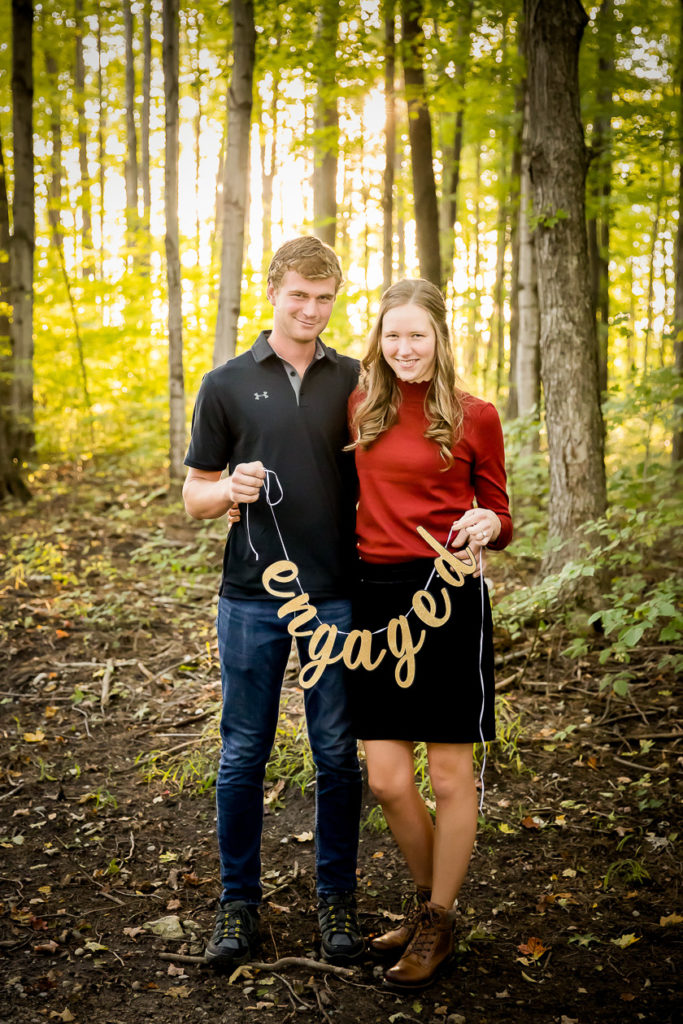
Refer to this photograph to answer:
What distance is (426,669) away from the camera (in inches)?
104

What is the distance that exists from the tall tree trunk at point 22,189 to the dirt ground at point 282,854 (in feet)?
17.0

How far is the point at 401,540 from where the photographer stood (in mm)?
2611

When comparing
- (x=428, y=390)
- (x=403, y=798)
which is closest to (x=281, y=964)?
(x=403, y=798)

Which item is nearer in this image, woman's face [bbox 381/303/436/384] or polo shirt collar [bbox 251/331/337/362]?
woman's face [bbox 381/303/436/384]

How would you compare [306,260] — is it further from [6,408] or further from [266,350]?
[6,408]

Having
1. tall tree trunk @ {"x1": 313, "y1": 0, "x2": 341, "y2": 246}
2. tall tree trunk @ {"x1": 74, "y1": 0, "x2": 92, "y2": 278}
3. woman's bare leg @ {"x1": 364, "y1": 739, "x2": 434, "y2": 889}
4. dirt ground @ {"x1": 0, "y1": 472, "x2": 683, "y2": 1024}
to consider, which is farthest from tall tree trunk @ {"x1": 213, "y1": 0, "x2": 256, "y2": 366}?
woman's bare leg @ {"x1": 364, "y1": 739, "x2": 434, "y2": 889}

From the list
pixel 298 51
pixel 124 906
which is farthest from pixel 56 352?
pixel 124 906

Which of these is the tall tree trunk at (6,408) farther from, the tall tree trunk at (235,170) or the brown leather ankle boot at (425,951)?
the brown leather ankle boot at (425,951)

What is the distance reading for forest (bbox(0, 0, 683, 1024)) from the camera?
2832 mm

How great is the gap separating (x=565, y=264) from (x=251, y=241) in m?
14.5

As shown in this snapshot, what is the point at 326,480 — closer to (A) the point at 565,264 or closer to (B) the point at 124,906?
(B) the point at 124,906

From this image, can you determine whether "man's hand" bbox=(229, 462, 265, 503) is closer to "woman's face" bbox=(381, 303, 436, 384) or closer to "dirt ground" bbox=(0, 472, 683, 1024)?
"woman's face" bbox=(381, 303, 436, 384)

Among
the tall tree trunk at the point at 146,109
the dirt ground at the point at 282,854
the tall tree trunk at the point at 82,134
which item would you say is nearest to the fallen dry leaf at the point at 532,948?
the dirt ground at the point at 282,854

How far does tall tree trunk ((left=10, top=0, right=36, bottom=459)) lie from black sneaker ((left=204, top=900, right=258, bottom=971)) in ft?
28.0
